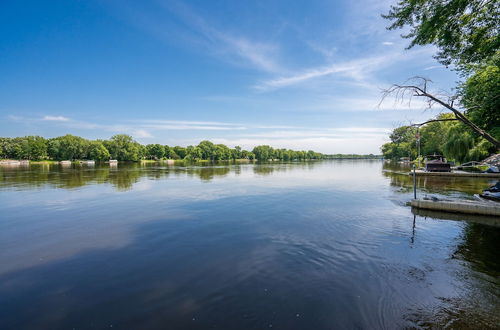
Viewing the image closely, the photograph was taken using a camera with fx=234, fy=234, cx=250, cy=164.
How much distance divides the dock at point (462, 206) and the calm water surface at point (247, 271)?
3.45 ft

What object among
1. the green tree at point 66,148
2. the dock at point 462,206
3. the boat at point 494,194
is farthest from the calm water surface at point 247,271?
the green tree at point 66,148

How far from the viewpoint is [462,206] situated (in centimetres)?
1579

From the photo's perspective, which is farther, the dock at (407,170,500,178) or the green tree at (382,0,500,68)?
the dock at (407,170,500,178)

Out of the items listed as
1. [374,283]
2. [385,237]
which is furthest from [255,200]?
[374,283]

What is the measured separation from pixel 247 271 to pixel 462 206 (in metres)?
16.3

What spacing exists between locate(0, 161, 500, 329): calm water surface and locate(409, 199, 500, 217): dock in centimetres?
105

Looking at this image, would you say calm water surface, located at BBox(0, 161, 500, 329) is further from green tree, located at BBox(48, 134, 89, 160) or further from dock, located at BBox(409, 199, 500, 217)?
green tree, located at BBox(48, 134, 89, 160)

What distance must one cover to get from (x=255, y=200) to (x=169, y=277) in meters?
13.8

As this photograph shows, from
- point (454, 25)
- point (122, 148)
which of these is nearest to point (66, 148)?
point (122, 148)

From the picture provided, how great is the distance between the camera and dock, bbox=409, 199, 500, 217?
1507 cm

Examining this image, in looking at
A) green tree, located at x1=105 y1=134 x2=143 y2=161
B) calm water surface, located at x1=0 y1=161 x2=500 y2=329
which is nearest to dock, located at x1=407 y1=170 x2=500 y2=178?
calm water surface, located at x1=0 y1=161 x2=500 y2=329

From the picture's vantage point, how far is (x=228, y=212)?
55.2 feet

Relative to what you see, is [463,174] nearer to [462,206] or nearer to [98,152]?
[462,206]

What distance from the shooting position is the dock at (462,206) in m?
15.1
